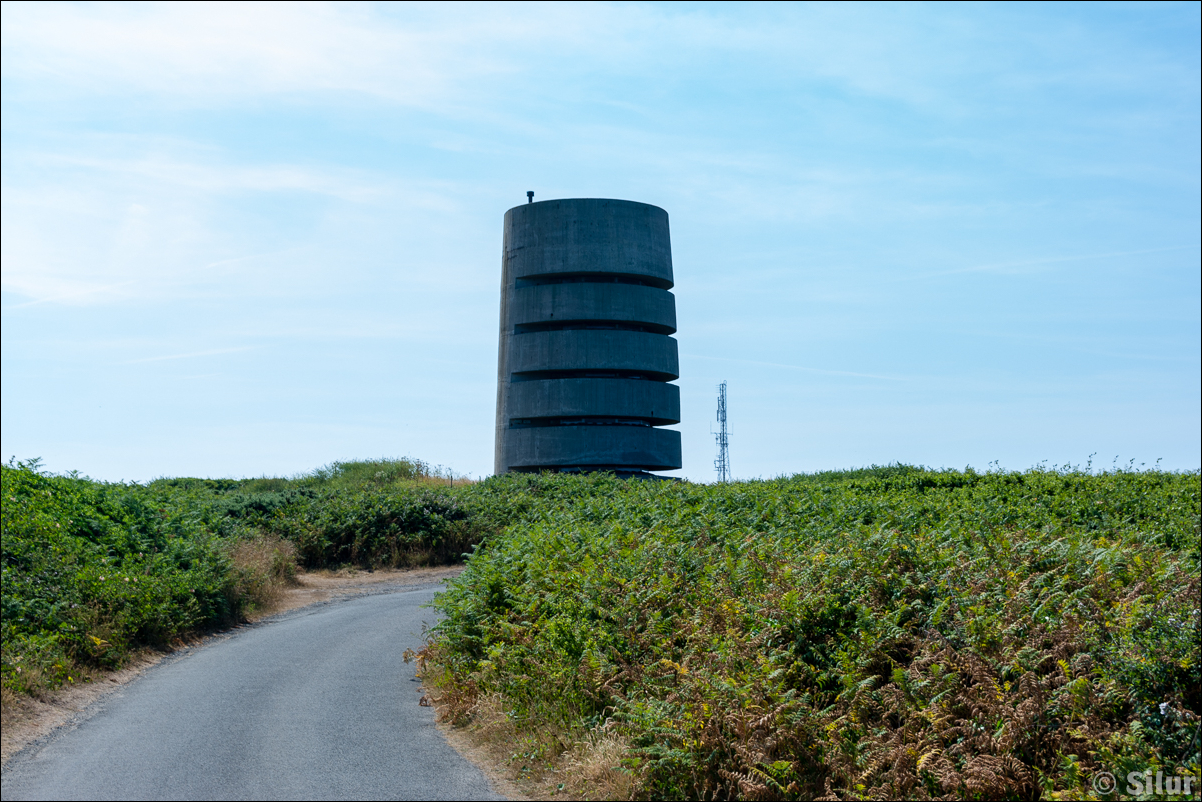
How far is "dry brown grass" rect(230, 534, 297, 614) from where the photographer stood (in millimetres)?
20172

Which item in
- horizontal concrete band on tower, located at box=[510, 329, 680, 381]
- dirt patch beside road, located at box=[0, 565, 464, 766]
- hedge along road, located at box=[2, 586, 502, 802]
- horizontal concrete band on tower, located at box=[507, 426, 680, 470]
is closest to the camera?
hedge along road, located at box=[2, 586, 502, 802]

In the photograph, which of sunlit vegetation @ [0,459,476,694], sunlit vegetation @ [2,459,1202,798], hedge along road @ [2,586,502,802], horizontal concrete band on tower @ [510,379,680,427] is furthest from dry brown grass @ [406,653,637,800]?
horizontal concrete band on tower @ [510,379,680,427]

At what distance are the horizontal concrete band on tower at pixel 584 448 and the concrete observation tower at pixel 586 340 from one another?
48 mm

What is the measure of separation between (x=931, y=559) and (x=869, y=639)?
2.20 meters

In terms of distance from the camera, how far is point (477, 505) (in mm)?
32906

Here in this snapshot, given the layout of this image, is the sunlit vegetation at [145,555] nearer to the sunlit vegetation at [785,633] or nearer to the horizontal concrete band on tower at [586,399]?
the sunlit vegetation at [785,633]

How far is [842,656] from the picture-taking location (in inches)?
346

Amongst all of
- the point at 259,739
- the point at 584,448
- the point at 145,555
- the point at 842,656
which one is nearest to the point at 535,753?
the point at 259,739

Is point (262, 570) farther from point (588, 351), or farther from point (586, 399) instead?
point (588, 351)

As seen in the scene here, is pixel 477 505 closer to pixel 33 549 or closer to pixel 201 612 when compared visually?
pixel 201 612

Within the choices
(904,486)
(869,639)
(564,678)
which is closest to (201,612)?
(564,678)

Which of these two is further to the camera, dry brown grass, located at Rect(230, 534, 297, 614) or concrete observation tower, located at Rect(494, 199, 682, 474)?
concrete observation tower, located at Rect(494, 199, 682, 474)

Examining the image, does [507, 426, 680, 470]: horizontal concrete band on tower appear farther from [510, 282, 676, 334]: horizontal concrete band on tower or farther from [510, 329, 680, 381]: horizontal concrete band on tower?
[510, 282, 676, 334]: horizontal concrete band on tower

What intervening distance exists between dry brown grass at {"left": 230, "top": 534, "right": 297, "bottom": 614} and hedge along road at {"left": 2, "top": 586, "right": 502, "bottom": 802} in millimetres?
4222
